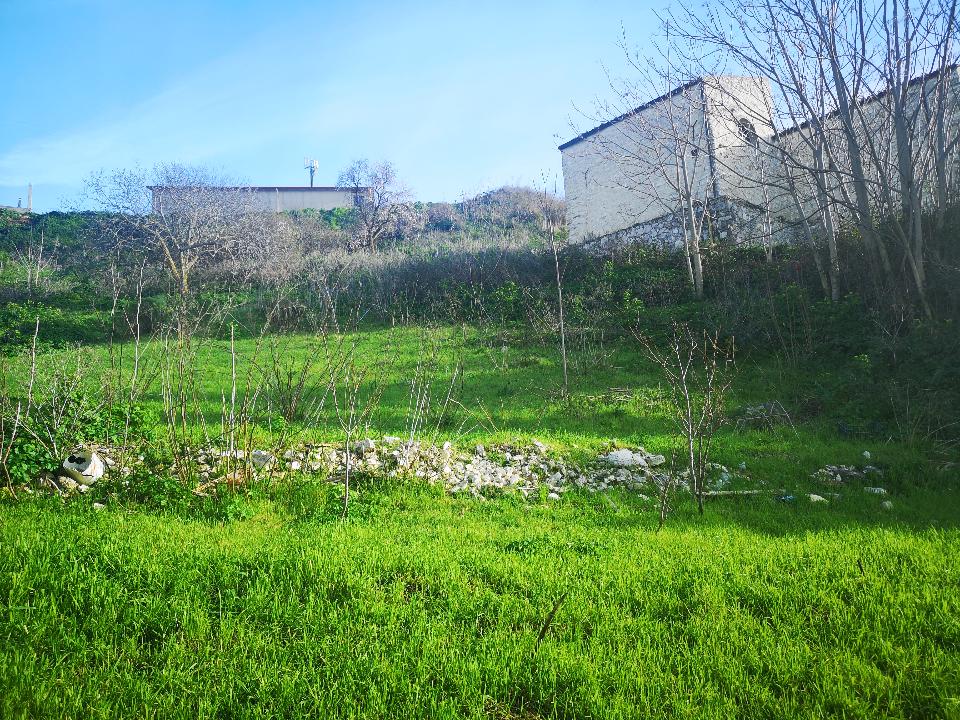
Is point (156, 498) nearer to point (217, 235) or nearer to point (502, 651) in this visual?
point (502, 651)

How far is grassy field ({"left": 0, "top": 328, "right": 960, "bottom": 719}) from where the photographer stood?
9.56 ft

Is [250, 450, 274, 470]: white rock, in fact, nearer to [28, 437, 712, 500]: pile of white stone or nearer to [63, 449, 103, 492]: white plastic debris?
[28, 437, 712, 500]: pile of white stone

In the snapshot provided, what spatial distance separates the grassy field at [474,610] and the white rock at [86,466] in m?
0.50

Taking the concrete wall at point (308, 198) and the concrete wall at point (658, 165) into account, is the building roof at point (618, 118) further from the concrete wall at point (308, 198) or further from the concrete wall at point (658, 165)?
the concrete wall at point (308, 198)

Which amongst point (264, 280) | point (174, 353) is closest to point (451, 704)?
point (174, 353)

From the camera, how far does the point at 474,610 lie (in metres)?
→ 3.75

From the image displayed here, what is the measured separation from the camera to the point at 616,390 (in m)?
12.2

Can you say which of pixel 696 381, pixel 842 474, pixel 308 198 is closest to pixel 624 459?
pixel 842 474

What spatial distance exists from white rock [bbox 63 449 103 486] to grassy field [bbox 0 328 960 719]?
0.50m

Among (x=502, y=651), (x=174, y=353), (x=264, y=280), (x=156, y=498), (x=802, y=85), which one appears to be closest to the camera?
(x=502, y=651)

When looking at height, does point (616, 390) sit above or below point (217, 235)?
below

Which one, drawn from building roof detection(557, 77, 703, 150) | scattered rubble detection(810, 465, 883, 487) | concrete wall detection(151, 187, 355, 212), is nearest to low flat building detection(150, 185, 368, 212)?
concrete wall detection(151, 187, 355, 212)

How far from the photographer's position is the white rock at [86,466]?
586cm

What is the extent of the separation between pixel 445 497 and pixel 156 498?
2.93 meters
